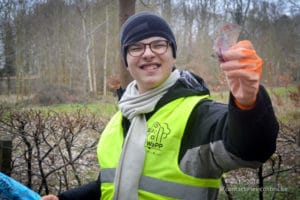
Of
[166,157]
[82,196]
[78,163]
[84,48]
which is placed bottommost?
[78,163]

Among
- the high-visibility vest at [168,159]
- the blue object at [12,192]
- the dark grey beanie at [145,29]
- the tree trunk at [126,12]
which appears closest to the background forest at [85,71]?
the tree trunk at [126,12]

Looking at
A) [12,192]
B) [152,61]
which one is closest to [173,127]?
[152,61]

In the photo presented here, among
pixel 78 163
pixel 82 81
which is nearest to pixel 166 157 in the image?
pixel 78 163

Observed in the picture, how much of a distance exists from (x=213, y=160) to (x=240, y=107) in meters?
0.32

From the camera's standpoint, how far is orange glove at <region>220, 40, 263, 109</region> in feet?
3.42

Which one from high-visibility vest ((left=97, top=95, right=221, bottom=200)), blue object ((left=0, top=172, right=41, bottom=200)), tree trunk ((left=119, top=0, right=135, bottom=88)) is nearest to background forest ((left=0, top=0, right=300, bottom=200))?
tree trunk ((left=119, top=0, right=135, bottom=88))

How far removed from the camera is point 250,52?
1045 mm

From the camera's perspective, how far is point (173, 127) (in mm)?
1470

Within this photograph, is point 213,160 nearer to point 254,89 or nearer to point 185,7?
point 254,89

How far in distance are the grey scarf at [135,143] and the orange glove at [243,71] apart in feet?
1.95

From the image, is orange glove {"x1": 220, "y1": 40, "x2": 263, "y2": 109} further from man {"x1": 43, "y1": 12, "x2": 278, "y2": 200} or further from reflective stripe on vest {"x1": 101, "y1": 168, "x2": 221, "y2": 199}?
reflective stripe on vest {"x1": 101, "y1": 168, "x2": 221, "y2": 199}

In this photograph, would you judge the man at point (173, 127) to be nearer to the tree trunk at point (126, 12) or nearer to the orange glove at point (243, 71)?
the orange glove at point (243, 71)

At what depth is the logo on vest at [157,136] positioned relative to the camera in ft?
4.89

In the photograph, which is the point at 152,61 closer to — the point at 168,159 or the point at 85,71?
the point at 168,159
